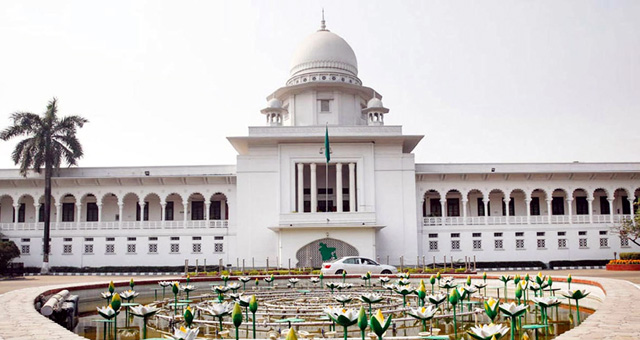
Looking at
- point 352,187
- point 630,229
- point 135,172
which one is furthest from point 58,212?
point 630,229

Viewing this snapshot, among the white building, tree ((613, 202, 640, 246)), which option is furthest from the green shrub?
the white building

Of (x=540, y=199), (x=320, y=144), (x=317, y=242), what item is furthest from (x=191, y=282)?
(x=540, y=199)

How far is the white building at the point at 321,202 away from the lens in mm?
37531

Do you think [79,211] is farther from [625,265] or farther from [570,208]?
Result: [625,265]

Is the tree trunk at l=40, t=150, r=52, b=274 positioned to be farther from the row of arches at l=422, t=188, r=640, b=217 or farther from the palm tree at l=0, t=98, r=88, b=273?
the row of arches at l=422, t=188, r=640, b=217

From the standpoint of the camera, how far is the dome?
43562 millimetres

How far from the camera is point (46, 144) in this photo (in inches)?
1499

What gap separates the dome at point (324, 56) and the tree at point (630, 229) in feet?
68.9

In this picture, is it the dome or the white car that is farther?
the dome

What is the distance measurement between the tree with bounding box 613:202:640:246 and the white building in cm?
90

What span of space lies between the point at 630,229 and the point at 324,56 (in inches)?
919

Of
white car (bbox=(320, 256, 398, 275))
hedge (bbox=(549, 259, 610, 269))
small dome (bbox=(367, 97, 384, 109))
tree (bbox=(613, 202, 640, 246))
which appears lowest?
hedge (bbox=(549, 259, 610, 269))

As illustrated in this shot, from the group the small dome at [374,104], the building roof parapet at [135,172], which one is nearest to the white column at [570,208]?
the small dome at [374,104]

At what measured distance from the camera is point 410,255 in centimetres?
3756
